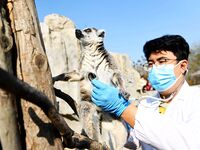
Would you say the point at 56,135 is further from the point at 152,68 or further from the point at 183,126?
the point at 152,68

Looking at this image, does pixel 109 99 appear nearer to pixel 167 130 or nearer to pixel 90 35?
pixel 167 130

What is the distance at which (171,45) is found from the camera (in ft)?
7.54

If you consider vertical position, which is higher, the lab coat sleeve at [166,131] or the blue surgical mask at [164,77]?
the blue surgical mask at [164,77]

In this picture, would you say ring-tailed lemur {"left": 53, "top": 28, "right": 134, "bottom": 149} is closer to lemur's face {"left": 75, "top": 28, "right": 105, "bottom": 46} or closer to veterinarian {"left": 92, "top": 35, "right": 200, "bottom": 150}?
lemur's face {"left": 75, "top": 28, "right": 105, "bottom": 46}

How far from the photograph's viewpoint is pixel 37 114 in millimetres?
1869

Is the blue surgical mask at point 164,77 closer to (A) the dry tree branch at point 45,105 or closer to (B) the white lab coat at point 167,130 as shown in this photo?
(B) the white lab coat at point 167,130

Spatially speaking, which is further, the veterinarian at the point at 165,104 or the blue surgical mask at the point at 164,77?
the blue surgical mask at the point at 164,77

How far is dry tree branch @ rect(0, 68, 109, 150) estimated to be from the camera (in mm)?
1373

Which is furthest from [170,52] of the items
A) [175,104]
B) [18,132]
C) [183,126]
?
[18,132]

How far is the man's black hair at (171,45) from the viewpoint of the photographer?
229 centimetres

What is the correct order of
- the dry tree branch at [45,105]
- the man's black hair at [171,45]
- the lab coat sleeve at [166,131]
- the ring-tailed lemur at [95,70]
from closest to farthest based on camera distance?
1. the dry tree branch at [45,105]
2. the lab coat sleeve at [166,131]
3. the man's black hair at [171,45]
4. the ring-tailed lemur at [95,70]

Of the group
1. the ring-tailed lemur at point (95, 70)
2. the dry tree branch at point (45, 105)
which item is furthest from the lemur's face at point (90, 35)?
the dry tree branch at point (45, 105)

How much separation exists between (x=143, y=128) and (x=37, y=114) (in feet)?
1.73

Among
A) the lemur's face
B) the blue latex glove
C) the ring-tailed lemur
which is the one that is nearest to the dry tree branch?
the blue latex glove
